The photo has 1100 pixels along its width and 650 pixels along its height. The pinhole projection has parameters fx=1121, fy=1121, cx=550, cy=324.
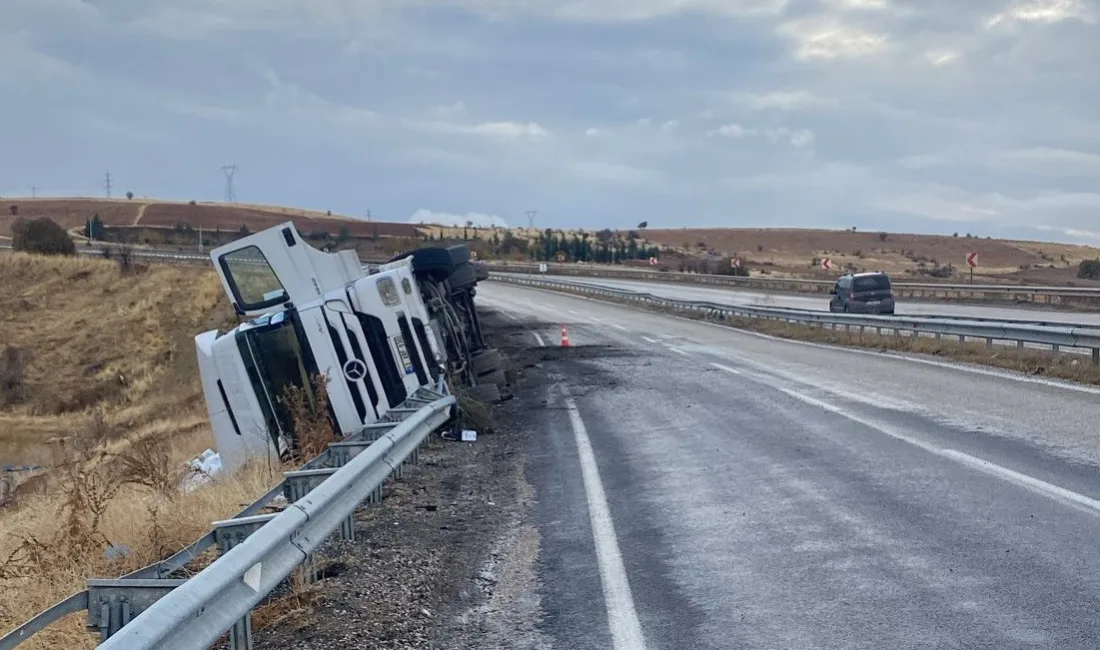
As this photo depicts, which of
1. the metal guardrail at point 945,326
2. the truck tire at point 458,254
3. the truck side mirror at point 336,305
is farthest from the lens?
the metal guardrail at point 945,326

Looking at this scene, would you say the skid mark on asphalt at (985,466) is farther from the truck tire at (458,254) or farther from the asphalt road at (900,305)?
the asphalt road at (900,305)

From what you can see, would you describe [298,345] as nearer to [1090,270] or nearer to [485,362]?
[485,362]

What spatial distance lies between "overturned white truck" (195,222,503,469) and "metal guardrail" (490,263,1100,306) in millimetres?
33719

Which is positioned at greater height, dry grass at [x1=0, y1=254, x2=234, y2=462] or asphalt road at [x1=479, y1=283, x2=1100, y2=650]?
asphalt road at [x1=479, y1=283, x2=1100, y2=650]

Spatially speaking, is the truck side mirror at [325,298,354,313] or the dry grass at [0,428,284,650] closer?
the dry grass at [0,428,284,650]

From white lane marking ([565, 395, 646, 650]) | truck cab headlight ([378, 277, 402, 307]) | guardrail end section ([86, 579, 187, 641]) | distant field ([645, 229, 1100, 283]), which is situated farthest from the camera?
distant field ([645, 229, 1100, 283])

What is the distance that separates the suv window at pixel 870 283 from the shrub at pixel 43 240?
1496 inches

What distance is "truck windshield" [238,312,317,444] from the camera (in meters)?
12.6

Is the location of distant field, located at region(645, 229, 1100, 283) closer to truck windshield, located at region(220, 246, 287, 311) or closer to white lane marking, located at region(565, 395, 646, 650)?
truck windshield, located at region(220, 246, 287, 311)

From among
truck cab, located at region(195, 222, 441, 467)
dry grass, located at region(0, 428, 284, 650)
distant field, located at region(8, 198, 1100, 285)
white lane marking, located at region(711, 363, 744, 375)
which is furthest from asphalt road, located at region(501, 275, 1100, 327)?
dry grass, located at region(0, 428, 284, 650)

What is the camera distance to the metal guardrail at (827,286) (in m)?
42.6

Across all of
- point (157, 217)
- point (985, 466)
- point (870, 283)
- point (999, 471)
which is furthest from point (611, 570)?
point (157, 217)

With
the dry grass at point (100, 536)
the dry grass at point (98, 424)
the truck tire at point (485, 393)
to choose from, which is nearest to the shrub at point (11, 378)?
the dry grass at point (98, 424)

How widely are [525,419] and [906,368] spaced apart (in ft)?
27.5
